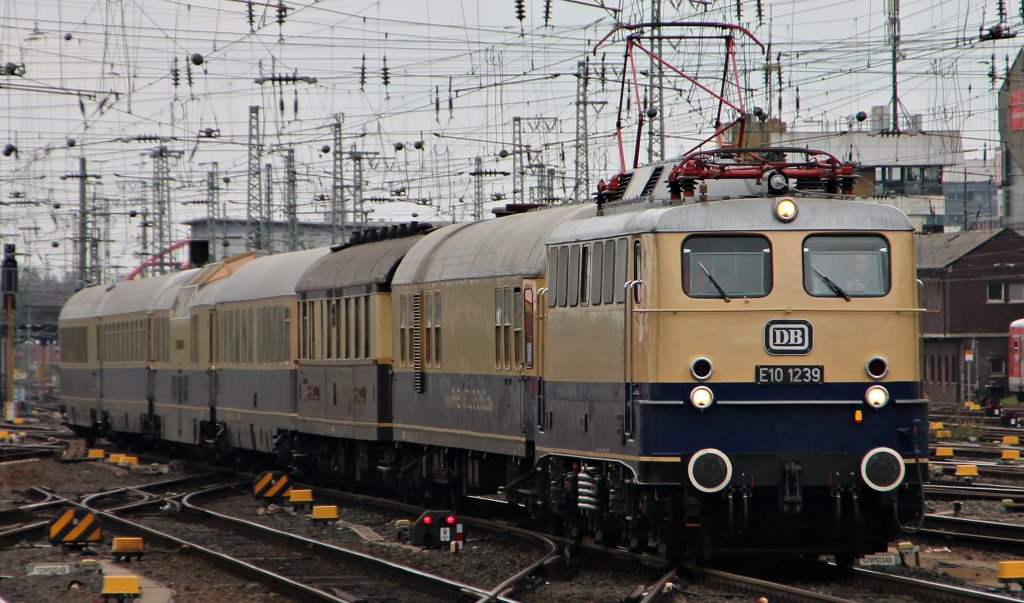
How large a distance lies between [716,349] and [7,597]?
7.02 metres

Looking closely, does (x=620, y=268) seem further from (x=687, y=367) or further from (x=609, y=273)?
(x=687, y=367)

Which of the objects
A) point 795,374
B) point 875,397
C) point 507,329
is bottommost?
point 875,397

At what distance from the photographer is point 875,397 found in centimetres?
1388

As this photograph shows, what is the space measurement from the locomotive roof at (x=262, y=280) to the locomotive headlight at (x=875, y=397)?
1515cm

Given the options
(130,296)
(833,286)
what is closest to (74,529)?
(833,286)

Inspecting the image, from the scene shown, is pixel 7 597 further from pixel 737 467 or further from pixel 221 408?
pixel 221 408

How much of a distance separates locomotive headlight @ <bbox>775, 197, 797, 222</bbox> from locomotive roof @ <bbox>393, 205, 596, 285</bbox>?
308 cm

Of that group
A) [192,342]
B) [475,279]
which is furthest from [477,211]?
[475,279]

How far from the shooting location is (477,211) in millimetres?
54125

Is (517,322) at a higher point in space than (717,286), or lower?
lower

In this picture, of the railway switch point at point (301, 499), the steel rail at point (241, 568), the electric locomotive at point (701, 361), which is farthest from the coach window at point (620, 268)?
the railway switch point at point (301, 499)

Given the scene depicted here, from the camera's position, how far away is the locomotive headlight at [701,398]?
13.8m

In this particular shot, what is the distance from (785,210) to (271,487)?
42.3ft

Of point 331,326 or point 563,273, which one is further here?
point 331,326
